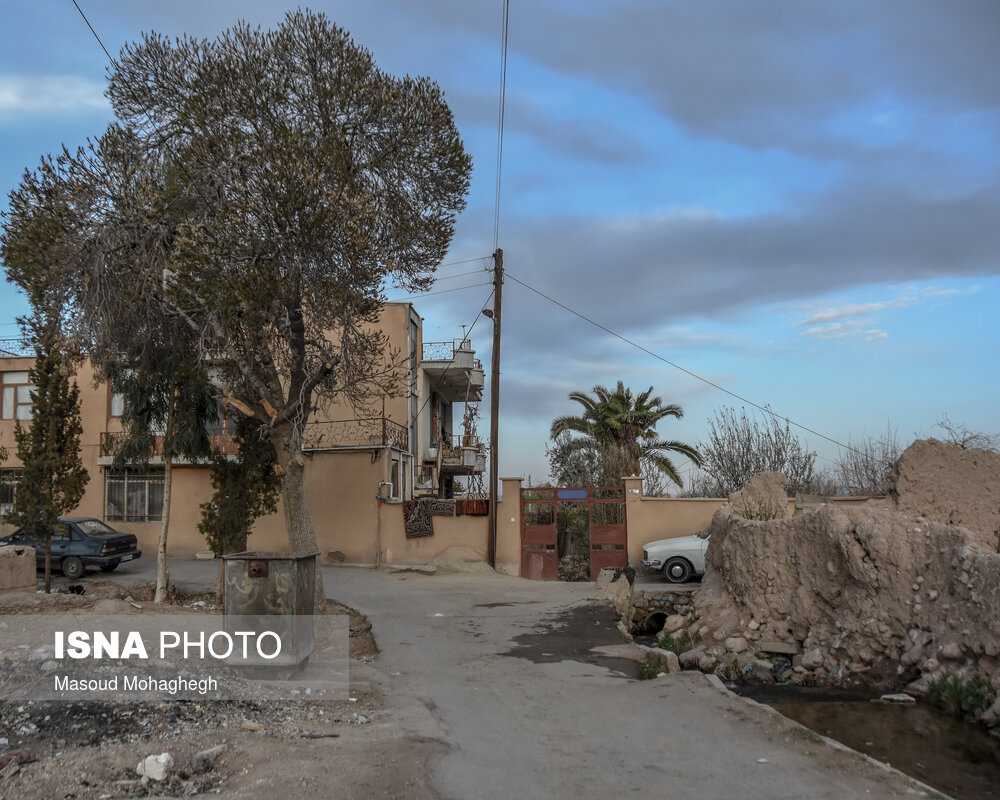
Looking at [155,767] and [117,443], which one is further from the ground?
[117,443]

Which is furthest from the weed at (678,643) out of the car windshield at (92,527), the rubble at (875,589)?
the car windshield at (92,527)

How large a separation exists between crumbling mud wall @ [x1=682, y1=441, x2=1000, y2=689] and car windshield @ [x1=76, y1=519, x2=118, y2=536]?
1678 centimetres

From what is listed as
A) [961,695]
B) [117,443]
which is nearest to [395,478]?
[117,443]

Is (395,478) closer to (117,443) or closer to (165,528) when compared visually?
(117,443)

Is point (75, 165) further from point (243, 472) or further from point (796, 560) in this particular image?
point (796, 560)

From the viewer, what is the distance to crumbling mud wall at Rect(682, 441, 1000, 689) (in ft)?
32.1

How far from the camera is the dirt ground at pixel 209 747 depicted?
4.83 metres

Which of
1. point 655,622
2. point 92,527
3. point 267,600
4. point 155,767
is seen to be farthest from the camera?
point 92,527

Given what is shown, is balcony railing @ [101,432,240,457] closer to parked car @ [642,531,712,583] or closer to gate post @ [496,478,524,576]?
gate post @ [496,478,524,576]

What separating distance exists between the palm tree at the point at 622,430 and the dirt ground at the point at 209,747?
988 inches

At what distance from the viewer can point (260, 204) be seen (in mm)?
12195

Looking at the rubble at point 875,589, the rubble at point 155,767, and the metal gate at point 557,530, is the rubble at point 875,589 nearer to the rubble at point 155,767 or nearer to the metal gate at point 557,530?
the rubble at point 155,767

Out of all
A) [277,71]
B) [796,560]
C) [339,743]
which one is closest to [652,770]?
[339,743]

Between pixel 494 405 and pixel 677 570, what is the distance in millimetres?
7730
